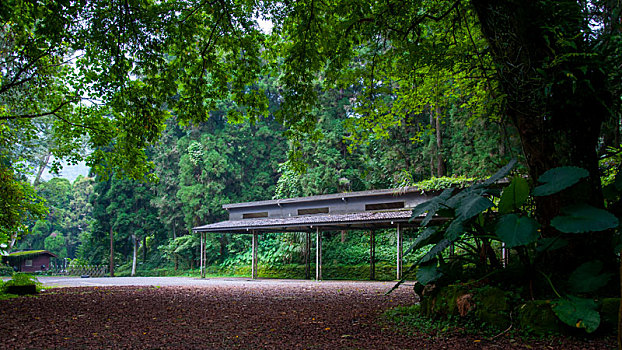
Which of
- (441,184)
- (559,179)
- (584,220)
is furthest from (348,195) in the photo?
(584,220)

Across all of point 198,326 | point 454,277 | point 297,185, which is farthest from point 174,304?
point 297,185

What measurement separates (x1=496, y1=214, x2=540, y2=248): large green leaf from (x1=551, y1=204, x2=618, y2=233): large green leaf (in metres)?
0.19

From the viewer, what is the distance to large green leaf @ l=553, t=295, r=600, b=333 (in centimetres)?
306

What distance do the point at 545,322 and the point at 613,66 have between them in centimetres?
263

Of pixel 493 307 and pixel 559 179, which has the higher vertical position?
pixel 559 179

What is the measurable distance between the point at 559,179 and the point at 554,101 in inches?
38.8

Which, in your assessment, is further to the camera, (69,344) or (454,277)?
(454,277)

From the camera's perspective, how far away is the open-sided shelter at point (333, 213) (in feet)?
51.8

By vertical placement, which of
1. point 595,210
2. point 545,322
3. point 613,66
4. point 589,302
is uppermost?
point 613,66

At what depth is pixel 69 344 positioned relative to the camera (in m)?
3.83

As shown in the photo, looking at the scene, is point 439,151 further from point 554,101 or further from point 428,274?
point 428,274

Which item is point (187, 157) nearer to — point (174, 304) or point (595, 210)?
point (174, 304)

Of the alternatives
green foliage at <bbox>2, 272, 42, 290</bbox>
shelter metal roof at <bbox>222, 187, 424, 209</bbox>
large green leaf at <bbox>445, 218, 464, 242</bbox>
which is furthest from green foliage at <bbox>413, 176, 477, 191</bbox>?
green foliage at <bbox>2, 272, 42, 290</bbox>

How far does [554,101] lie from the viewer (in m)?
4.14
